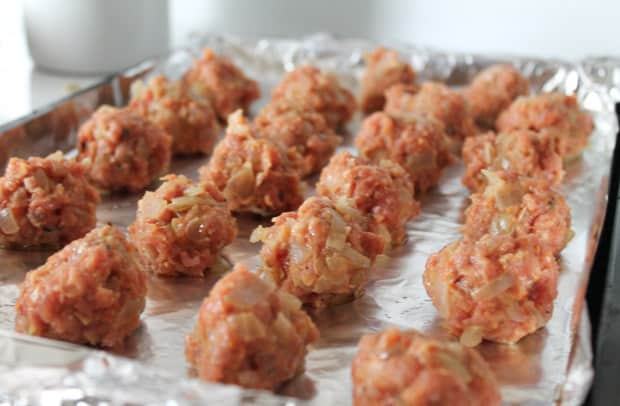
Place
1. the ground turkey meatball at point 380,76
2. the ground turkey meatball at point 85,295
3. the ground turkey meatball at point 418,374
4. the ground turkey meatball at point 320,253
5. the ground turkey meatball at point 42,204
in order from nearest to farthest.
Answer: the ground turkey meatball at point 418,374 < the ground turkey meatball at point 85,295 < the ground turkey meatball at point 320,253 < the ground turkey meatball at point 42,204 < the ground turkey meatball at point 380,76

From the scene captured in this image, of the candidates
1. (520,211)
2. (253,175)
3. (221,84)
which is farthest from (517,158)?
(221,84)

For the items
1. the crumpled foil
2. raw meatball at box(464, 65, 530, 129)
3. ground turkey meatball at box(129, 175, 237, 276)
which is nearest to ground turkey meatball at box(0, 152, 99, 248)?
the crumpled foil

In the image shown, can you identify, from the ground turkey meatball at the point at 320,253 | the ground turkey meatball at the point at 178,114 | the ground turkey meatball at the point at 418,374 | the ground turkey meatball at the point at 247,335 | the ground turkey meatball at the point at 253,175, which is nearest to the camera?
the ground turkey meatball at the point at 418,374

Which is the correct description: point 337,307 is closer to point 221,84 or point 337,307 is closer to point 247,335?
point 247,335

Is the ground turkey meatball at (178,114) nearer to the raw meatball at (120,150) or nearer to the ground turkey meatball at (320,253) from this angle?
the raw meatball at (120,150)

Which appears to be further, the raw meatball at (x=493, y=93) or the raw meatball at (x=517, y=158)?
the raw meatball at (x=493, y=93)

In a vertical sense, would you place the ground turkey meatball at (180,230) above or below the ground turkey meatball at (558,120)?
below

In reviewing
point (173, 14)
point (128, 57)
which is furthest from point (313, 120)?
point (173, 14)

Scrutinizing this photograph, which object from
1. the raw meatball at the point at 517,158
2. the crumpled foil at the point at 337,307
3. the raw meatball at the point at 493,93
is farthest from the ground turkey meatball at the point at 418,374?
the raw meatball at the point at 493,93
